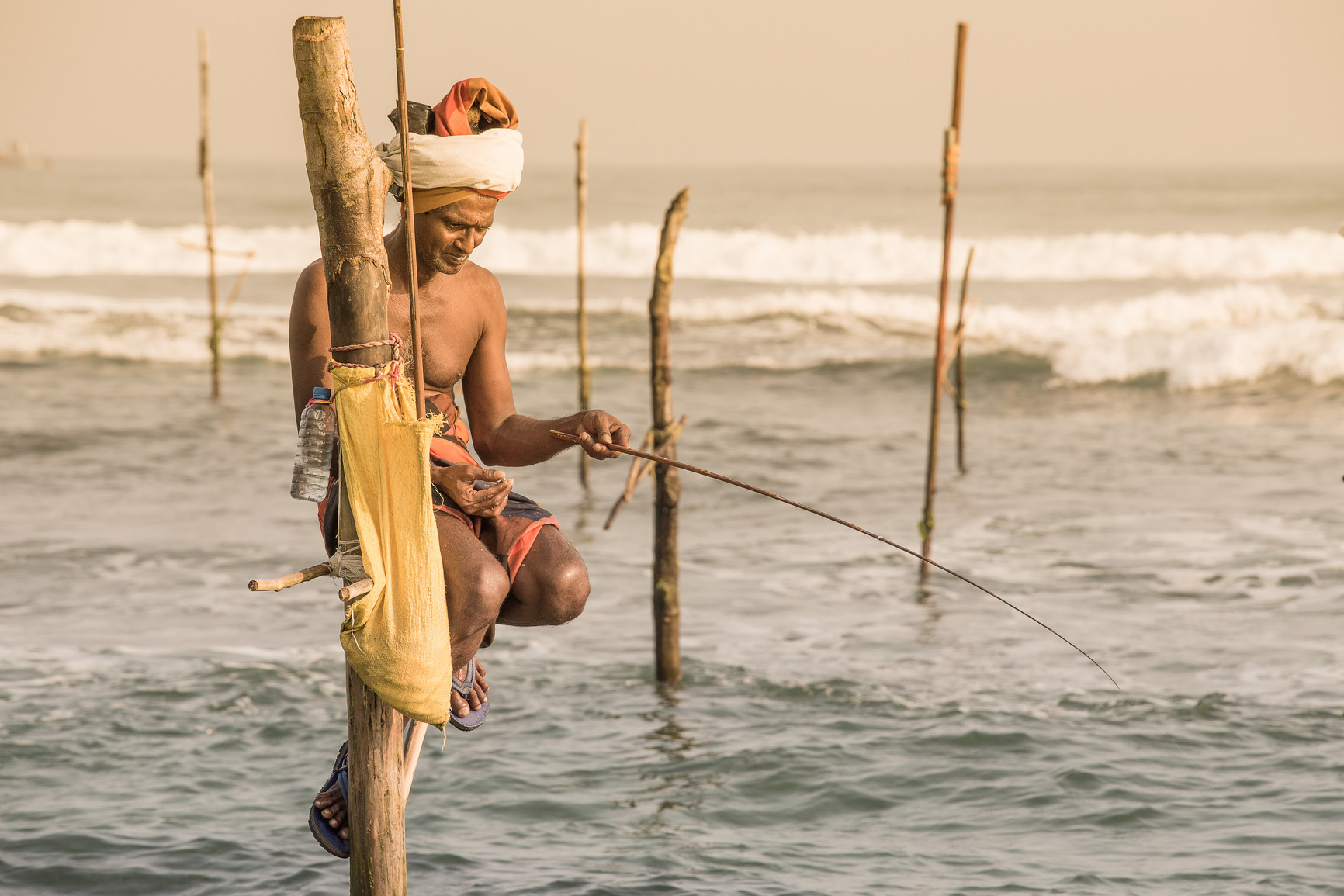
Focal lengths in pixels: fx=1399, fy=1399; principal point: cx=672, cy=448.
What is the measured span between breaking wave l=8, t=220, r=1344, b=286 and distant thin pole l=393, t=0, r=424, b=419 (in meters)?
27.5

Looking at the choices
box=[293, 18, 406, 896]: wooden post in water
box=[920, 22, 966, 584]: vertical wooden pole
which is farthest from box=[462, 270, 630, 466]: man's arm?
box=[920, 22, 966, 584]: vertical wooden pole

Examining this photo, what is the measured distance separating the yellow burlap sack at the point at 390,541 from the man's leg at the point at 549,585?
0.30m

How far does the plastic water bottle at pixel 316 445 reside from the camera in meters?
2.99

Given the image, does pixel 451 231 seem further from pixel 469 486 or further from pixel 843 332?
pixel 843 332

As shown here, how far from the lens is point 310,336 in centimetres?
312

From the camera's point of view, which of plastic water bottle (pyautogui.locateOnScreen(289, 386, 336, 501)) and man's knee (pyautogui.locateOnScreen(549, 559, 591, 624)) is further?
man's knee (pyautogui.locateOnScreen(549, 559, 591, 624))

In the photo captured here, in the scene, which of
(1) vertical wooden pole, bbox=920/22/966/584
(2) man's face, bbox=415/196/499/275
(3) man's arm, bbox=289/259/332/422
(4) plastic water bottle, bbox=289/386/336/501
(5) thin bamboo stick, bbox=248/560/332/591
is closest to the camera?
(5) thin bamboo stick, bbox=248/560/332/591

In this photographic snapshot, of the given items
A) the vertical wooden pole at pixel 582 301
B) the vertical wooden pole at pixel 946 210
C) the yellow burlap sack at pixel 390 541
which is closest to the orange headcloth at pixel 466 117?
the yellow burlap sack at pixel 390 541

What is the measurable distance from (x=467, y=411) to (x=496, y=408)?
310 mm

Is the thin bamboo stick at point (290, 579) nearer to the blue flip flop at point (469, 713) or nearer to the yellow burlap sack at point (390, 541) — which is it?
the yellow burlap sack at point (390, 541)

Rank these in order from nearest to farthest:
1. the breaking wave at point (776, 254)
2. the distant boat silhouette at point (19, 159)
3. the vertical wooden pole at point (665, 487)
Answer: the vertical wooden pole at point (665, 487), the breaking wave at point (776, 254), the distant boat silhouette at point (19, 159)

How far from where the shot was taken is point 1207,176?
45188 mm

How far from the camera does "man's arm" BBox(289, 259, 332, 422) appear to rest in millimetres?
3094

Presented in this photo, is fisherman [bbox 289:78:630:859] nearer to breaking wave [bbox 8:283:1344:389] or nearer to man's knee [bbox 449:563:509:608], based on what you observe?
man's knee [bbox 449:563:509:608]
